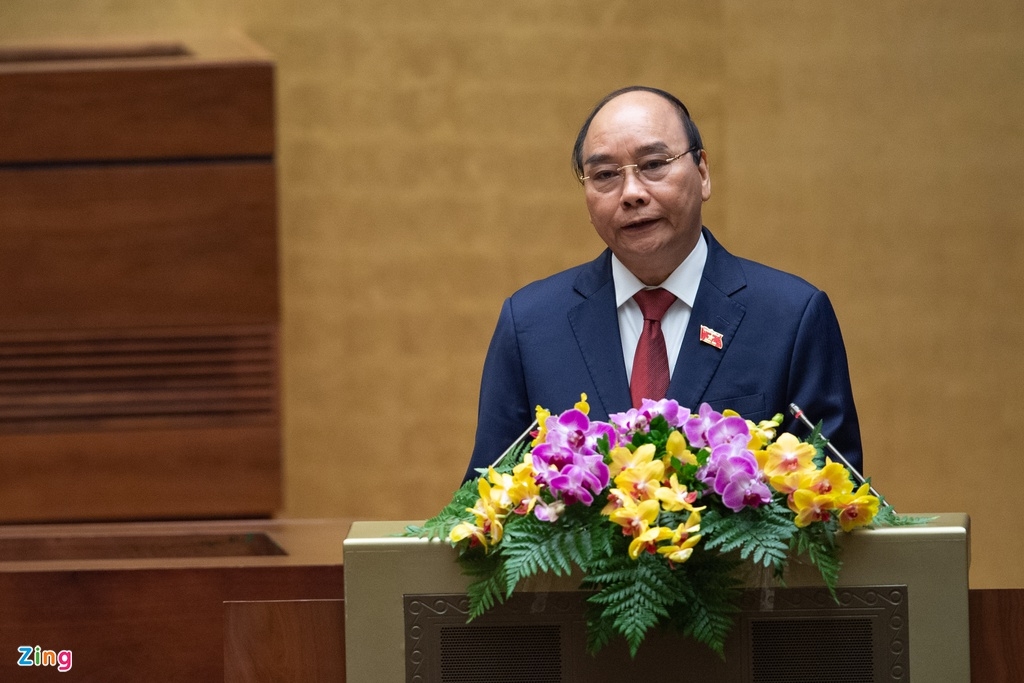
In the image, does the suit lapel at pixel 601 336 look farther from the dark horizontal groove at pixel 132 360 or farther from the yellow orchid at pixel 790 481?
the dark horizontal groove at pixel 132 360

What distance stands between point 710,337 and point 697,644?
2.21ft

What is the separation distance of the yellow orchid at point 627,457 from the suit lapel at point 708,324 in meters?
0.56

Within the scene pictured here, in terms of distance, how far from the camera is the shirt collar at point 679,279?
7.61ft

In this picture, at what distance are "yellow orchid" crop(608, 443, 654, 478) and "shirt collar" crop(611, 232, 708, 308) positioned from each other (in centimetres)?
71

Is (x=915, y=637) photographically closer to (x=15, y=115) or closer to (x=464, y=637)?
(x=464, y=637)

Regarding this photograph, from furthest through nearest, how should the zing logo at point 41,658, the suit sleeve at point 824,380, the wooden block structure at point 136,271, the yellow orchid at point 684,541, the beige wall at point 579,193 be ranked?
the beige wall at point 579,193, the wooden block structure at point 136,271, the zing logo at point 41,658, the suit sleeve at point 824,380, the yellow orchid at point 684,541

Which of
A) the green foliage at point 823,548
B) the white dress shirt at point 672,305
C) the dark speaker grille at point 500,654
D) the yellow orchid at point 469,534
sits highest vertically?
the white dress shirt at point 672,305

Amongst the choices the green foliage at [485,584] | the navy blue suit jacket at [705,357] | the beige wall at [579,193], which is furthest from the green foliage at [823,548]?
the beige wall at [579,193]

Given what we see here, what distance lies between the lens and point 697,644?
1705mm

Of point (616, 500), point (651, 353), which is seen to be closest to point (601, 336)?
point (651, 353)

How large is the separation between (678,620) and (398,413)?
12.1 ft

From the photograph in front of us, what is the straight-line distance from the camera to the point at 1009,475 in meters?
5.09

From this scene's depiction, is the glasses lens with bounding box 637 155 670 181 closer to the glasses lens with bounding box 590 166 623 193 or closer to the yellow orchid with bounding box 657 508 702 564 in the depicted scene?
the glasses lens with bounding box 590 166 623 193

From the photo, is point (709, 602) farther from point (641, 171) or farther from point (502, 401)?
point (641, 171)
